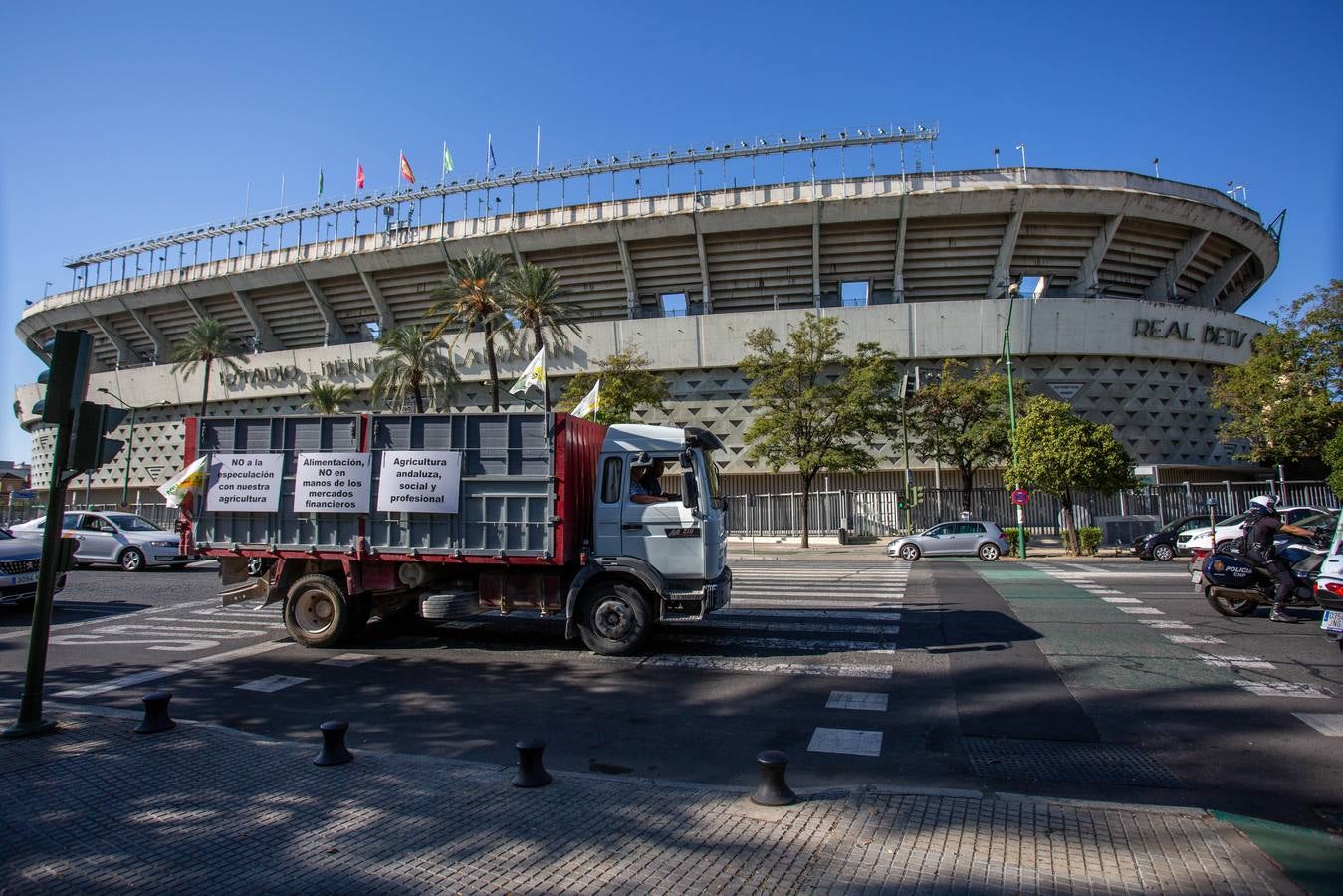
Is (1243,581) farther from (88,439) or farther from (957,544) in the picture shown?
(957,544)

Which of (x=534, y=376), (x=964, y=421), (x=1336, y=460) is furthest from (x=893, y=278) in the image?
(x=534, y=376)

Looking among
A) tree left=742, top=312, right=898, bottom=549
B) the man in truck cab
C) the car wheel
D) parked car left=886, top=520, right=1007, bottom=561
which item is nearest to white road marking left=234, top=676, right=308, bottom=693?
the man in truck cab

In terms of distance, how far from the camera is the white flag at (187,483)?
9.66m

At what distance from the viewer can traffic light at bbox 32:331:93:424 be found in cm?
562

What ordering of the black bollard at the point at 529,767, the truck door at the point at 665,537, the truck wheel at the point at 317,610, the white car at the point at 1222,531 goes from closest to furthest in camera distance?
the black bollard at the point at 529,767 < the truck door at the point at 665,537 < the truck wheel at the point at 317,610 < the white car at the point at 1222,531

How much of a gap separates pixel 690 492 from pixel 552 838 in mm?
5405

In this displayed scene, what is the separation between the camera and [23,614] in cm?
1274

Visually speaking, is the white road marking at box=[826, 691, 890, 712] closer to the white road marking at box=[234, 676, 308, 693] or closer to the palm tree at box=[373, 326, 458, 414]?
the white road marking at box=[234, 676, 308, 693]

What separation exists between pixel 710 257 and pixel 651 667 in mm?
37082

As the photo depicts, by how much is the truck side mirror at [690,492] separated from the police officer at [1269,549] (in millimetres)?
8476

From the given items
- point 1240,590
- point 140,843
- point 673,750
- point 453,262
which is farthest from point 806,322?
point 140,843

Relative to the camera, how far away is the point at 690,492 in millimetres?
8906

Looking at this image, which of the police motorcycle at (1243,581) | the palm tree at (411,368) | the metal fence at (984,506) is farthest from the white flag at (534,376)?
the palm tree at (411,368)

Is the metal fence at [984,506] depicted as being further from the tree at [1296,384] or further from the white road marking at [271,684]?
the white road marking at [271,684]
